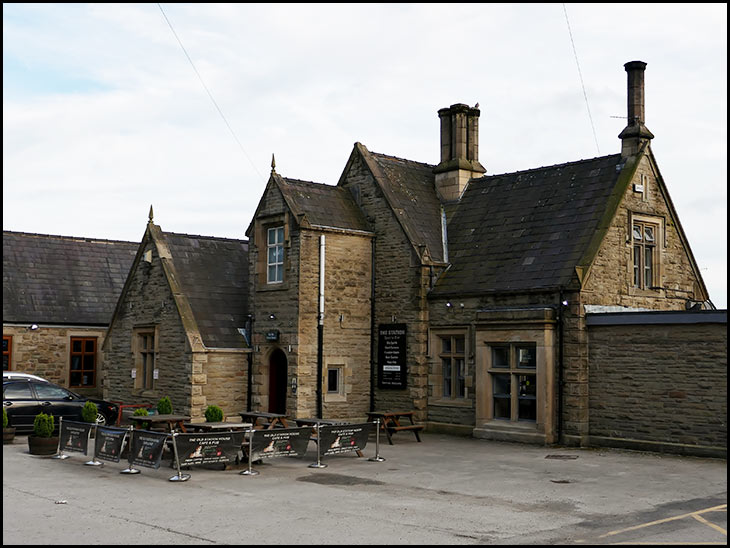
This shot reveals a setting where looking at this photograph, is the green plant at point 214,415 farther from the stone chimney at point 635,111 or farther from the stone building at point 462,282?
the stone chimney at point 635,111

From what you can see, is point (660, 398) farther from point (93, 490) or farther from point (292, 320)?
point (93, 490)

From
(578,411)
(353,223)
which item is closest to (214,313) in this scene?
(353,223)

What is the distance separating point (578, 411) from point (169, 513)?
1178cm

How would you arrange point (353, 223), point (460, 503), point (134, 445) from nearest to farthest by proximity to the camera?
point (460, 503)
point (134, 445)
point (353, 223)

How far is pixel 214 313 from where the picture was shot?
26.4m

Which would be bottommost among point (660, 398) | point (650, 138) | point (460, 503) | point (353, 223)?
point (460, 503)

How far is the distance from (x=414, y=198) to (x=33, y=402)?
41.4 ft

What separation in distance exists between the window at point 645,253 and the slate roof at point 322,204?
25.8 ft

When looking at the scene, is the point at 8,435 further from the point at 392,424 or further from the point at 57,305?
the point at 57,305

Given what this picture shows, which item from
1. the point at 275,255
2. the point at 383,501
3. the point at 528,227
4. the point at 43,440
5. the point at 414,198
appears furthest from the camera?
the point at 414,198

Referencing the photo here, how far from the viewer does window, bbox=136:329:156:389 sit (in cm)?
2705

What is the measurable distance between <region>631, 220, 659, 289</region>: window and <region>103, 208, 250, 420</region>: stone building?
458 inches

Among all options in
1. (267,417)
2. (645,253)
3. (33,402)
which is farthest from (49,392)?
(645,253)

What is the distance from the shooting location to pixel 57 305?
31109 millimetres
